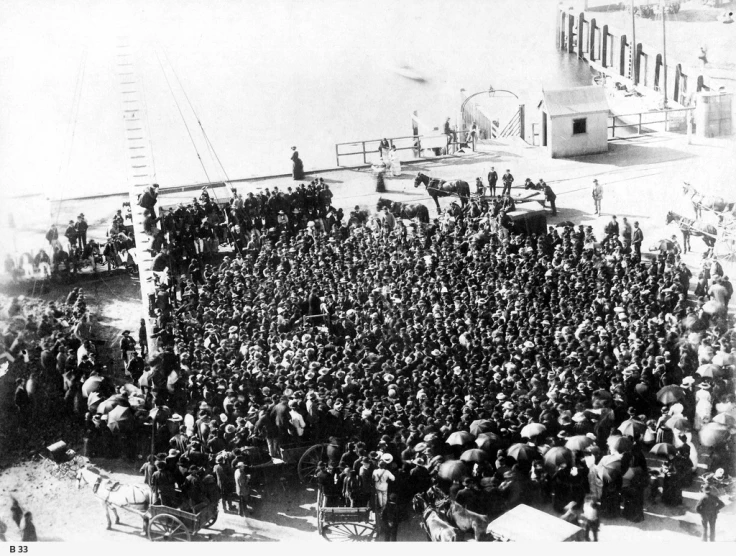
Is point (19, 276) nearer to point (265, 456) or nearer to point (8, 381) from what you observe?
point (8, 381)

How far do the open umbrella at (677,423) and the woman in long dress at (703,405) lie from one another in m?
Result: 1.19

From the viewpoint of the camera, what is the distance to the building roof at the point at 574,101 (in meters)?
36.6

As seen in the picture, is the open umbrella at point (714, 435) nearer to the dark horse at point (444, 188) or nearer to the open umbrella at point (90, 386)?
the open umbrella at point (90, 386)

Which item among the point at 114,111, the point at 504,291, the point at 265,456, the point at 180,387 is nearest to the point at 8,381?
the point at 180,387

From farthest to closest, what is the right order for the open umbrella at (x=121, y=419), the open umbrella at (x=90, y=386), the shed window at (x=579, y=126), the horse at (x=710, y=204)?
the shed window at (x=579, y=126) < the horse at (x=710, y=204) < the open umbrella at (x=90, y=386) < the open umbrella at (x=121, y=419)

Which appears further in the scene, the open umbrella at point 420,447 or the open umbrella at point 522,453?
the open umbrella at point 420,447

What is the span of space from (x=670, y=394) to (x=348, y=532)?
6.55m

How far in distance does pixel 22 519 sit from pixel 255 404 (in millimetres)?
4665

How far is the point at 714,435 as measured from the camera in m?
15.7

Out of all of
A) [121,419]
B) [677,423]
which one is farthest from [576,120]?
[121,419]

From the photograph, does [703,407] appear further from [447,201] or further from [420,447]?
[447,201]

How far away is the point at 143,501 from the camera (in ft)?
52.4

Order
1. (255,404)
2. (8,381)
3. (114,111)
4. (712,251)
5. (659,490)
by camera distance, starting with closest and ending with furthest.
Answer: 1. (659,490)
2. (255,404)
3. (8,381)
4. (712,251)
5. (114,111)

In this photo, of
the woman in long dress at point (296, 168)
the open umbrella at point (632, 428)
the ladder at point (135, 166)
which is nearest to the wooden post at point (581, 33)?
the woman in long dress at point (296, 168)
